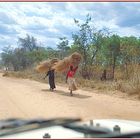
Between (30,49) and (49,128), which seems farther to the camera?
(30,49)

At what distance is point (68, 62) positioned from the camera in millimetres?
17156

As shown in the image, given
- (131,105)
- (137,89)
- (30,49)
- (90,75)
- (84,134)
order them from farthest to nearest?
(30,49) < (90,75) < (137,89) < (131,105) < (84,134)

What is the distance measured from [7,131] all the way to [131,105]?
10466 millimetres

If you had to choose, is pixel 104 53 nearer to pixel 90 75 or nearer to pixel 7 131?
pixel 90 75

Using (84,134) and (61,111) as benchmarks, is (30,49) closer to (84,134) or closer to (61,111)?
(61,111)

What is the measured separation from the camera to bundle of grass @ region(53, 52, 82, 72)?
1670cm

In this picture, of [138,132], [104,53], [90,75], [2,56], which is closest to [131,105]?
[138,132]

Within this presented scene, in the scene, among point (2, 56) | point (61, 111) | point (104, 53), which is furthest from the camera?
point (2, 56)

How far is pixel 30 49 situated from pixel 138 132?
63.6 meters

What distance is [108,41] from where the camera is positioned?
3119cm

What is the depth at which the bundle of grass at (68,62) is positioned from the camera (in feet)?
54.8

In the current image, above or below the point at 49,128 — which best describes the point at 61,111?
below

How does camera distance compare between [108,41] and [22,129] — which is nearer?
[22,129]

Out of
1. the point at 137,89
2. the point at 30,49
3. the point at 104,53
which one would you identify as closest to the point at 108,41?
the point at 104,53
